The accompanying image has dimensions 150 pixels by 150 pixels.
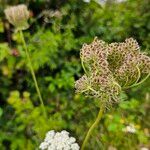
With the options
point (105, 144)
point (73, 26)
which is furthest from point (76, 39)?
point (105, 144)

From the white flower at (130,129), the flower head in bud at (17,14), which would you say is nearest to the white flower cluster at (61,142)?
the flower head in bud at (17,14)

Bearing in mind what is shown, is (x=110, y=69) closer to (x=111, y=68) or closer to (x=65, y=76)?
(x=111, y=68)

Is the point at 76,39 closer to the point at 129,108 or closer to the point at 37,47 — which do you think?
the point at 37,47

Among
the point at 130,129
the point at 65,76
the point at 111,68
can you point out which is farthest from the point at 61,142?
the point at 65,76

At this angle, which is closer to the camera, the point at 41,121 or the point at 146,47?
the point at 41,121

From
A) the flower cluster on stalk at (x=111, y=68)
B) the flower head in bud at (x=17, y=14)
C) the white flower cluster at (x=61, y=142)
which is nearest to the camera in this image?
the flower cluster on stalk at (x=111, y=68)

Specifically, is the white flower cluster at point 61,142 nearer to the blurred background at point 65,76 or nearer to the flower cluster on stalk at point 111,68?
the flower cluster on stalk at point 111,68

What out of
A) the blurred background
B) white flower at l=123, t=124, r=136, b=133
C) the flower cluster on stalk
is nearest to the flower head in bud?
the blurred background
